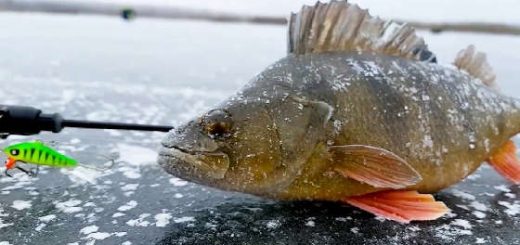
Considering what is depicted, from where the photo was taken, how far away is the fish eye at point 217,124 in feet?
6.80

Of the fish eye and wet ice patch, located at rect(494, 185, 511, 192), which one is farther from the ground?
the fish eye

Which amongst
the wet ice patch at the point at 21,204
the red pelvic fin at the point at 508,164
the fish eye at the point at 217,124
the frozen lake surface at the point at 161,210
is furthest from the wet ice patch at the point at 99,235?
the red pelvic fin at the point at 508,164

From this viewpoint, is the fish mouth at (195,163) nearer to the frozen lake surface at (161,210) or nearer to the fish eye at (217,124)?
the fish eye at (217,124)

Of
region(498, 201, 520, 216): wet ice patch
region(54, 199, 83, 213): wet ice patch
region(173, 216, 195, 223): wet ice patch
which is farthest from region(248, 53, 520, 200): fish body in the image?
region(54, 199, 83, 213): wet ice patch

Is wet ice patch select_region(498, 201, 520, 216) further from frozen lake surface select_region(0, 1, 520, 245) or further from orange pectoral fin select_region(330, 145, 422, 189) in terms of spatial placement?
orange pectoral fin select_region(330, 145, 422, 189)

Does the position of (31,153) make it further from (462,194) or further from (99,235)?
(462,194)

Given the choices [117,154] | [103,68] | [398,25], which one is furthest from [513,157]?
[103,68]

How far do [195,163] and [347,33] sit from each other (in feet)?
3.24

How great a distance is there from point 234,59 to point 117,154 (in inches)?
228

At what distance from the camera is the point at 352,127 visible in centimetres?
224

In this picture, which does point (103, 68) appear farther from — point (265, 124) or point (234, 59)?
point (265, 124)

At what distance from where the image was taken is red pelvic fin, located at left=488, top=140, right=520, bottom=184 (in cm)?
277

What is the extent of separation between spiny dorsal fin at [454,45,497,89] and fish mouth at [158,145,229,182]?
5.07ft

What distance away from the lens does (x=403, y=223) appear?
217cm
